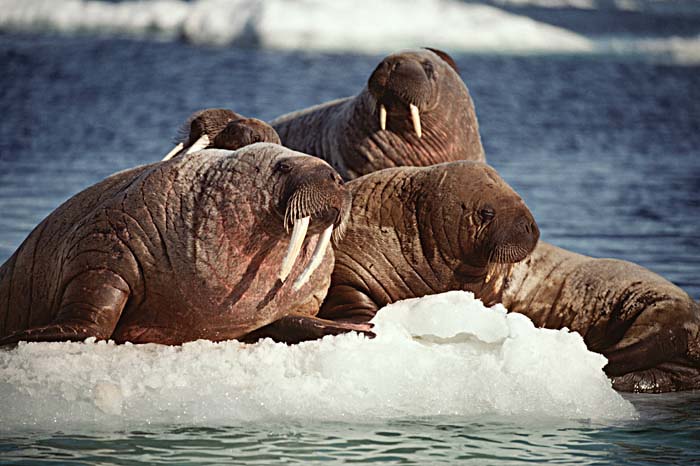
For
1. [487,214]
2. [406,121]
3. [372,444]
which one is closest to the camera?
[372,444]

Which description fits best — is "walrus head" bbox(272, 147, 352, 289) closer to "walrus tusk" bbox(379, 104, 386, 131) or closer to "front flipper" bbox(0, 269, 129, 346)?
"front flipper" bbox(0, 269, 129, 346)

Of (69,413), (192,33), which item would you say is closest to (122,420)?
(69,413)

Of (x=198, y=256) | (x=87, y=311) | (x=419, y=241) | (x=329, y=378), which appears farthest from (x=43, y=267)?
(x=419, y=241)

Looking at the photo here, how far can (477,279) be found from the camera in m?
7.17

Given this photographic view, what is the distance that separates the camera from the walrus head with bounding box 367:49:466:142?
8703mm

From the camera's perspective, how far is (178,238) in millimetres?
6105

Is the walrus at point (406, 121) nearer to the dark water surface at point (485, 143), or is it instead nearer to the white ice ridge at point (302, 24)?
the dark water surface at point (485, 143)

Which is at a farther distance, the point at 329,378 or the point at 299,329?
the point at 299,329

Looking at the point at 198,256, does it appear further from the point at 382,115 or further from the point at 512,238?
the point at 382,115

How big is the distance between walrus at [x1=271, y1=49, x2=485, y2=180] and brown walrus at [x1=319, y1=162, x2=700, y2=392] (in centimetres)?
144

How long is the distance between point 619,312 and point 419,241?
134 centimetres

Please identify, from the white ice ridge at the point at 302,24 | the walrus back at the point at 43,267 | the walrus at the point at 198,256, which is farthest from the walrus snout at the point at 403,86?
the white ice ridge at the point at 302,24

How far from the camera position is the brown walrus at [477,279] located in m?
6.99

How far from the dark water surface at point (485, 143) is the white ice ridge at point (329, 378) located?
0.11m
